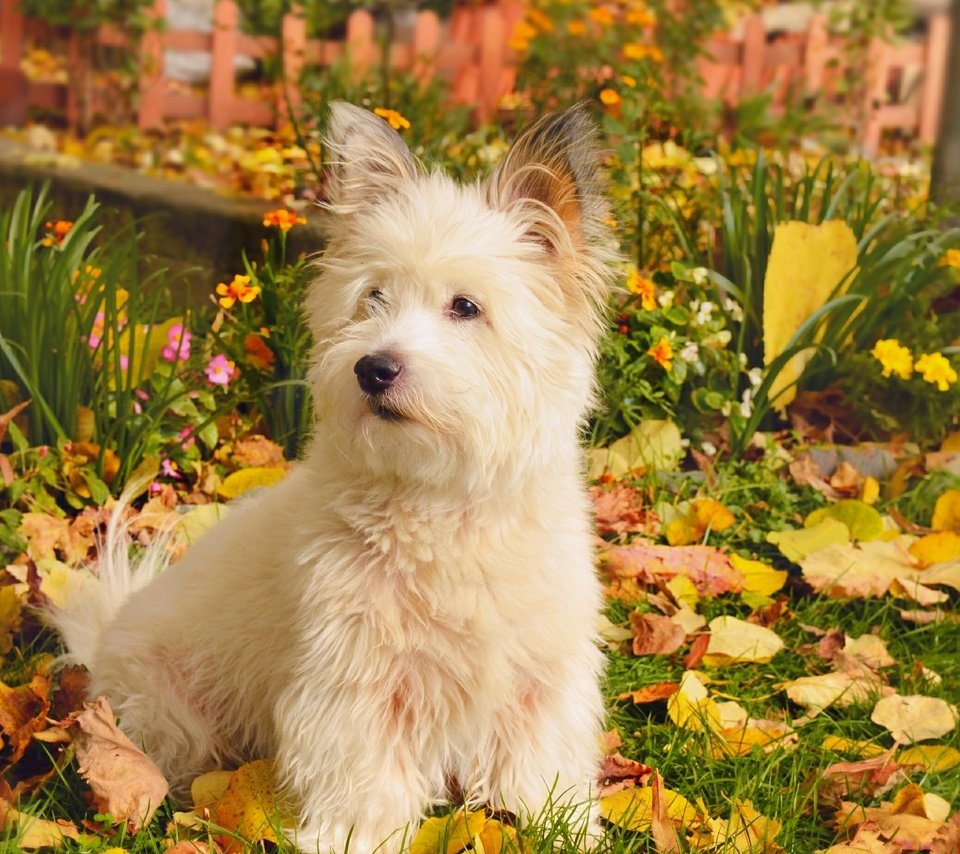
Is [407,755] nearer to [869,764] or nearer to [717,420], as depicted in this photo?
[869,764]

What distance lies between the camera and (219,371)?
12.7 feet

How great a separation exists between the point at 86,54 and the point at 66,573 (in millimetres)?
5476

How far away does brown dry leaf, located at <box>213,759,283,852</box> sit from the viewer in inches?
99.5

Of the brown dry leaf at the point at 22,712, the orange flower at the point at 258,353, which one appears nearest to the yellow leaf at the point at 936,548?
the orange flower at the point at 258,353

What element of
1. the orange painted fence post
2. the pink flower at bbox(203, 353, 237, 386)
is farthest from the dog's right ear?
the orange painted fence post

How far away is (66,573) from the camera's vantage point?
327cm

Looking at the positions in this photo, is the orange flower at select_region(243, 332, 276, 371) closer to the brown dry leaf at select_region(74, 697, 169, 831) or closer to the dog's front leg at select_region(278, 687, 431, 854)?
the brown dry leaf at select_region(74, 697, 169, 831)

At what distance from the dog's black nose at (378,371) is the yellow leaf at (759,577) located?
1673mm

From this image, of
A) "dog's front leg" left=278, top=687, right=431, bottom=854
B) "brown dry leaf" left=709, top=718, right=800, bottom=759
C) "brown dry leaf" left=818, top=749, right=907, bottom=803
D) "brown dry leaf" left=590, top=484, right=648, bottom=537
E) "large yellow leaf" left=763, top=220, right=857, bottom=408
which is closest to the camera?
"dog's front leg" left=278, top=687, right=431, bottom=854

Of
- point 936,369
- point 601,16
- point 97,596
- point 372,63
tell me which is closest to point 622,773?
point 97,596

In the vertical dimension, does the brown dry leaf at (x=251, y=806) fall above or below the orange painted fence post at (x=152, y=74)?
below

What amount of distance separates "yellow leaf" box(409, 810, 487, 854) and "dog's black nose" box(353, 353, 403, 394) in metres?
0.87

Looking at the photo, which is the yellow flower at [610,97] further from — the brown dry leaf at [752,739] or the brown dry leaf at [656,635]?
the brown dry leaf at [752,739]

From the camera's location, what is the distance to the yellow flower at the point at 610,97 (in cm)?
440
